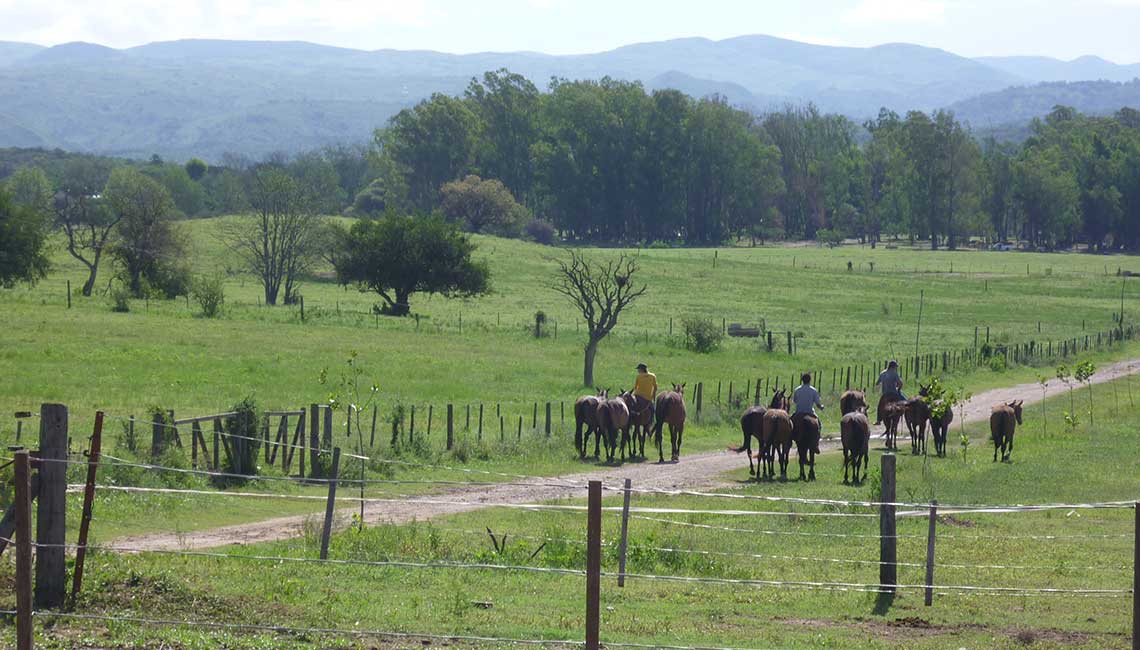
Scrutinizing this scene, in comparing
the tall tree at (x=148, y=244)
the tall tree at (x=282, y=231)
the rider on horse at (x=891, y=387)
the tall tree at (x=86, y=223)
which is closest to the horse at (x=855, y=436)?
the rider on horse at (x=891, y=387)

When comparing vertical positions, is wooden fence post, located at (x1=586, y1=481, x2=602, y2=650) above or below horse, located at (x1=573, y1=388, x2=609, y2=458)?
above

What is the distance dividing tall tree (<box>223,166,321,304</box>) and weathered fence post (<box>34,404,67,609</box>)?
66.1 metres

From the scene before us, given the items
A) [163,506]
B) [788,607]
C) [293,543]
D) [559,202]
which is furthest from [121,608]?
[559,202]

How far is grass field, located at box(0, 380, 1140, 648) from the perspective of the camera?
39.6ft

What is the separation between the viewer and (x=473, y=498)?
23078mm

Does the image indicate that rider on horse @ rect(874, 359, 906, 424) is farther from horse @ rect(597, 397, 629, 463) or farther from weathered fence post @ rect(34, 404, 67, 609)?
weathered fence post @ rect(34, 404, 67, 609)

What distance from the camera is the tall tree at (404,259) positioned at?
70625 millimetres

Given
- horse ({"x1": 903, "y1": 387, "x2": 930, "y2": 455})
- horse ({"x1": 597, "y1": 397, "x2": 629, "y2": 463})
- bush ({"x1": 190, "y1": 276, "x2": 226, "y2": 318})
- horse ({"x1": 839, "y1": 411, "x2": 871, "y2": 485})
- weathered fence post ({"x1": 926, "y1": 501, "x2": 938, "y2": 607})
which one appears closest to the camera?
weathered fence post ({"x1": 926, "y1": 501, "x2": 938, "y2": 607})

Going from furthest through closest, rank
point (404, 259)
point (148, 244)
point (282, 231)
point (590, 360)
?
1. point (282, 231)
2. point (148, 244)
3. point (404, 259)
4. point (590, 360)

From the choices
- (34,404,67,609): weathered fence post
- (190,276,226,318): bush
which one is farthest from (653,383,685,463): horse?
(190,276,226,318): bush

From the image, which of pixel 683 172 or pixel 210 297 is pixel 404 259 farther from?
pixel 683 172

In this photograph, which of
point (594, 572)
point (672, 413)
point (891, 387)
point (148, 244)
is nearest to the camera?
point (594, 572)

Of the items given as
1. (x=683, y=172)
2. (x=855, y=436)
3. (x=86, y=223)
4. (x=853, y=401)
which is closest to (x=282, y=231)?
(x=86, y=223)

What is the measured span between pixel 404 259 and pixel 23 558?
200 ft
